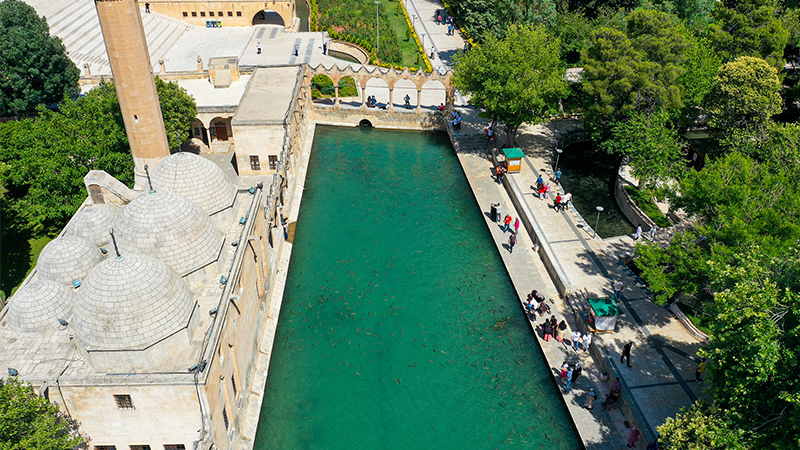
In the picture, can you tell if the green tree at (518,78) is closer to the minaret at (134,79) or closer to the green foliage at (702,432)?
the minaret at (134,79)

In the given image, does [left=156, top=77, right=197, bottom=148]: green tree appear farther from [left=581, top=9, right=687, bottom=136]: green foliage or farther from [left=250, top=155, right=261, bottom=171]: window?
[left=581, top=9, right=687, bottom=136]: green foliage

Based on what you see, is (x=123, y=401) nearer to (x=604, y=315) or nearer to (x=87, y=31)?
(x=604, y=315)

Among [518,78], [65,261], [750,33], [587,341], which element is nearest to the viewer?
[65,261]

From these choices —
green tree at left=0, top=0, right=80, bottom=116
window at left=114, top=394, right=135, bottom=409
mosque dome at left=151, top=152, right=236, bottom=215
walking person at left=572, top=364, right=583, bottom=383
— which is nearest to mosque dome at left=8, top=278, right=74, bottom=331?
window at left=114, top=394, right=135, bottom=409

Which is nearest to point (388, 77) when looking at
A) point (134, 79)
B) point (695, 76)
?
point (134, 79)

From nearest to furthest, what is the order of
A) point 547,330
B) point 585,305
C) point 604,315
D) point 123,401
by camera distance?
point 123,401 < point 604,315 < point 547,330 < point 585,305

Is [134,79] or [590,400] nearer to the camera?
[590,400]

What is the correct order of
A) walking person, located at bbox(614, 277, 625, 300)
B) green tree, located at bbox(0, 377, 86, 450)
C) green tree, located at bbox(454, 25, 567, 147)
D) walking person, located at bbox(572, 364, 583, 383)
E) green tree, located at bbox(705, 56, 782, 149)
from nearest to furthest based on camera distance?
1. green tree, located at bbox(0, 377, 86, 450)
2. walking person, located at bbox(572, 364, 583, 383)
3. walking person, located at bbox(614, 277, 625, 300)
4. green tree, located at bbox(705, 56, 782, 149)
5. green tree, located at bbox(454, 25, 567, 147)
